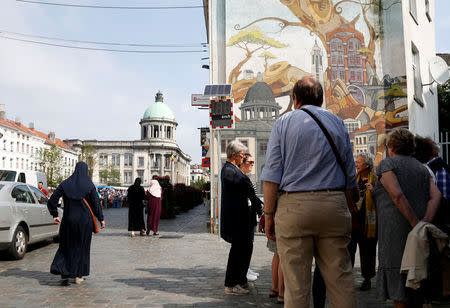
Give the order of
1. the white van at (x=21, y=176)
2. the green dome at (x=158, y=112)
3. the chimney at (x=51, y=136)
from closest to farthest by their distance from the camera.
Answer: the white van at (x=21, y=176) → the chimney at (x=51, y=136) → the green dome at (x=158, y=112)

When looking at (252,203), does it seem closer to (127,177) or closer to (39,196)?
(39,196)

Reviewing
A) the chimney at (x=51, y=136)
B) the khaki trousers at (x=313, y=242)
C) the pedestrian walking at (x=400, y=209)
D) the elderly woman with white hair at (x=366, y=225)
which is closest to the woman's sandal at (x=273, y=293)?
the elderly woman with white hair at (x=366, y=225)

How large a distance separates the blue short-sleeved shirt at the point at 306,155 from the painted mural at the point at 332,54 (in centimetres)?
1107

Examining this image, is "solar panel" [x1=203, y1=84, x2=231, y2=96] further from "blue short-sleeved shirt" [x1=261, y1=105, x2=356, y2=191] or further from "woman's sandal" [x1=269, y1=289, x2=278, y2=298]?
"blue short-sleeved shirt" [x1=261, y1=105, x2=356, y2=191]

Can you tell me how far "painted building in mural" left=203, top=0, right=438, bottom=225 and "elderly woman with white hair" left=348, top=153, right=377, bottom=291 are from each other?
8.01 meters

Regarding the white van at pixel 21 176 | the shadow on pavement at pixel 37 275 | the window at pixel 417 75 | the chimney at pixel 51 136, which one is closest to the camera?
the shadow on pavement at pixel 37 275

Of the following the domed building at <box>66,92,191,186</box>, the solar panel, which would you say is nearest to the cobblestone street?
the solar panel

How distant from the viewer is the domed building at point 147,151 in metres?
122

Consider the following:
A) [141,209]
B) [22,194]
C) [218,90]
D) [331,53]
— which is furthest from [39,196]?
[331,53]

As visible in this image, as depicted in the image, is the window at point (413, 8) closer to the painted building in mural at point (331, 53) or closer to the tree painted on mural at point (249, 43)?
the painted building in mural at point (331, 53)

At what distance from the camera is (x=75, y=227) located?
6.63 meters

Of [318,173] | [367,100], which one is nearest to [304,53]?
[367,100]

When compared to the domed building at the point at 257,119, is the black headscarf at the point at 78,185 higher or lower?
lower

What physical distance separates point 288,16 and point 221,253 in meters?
8.40
